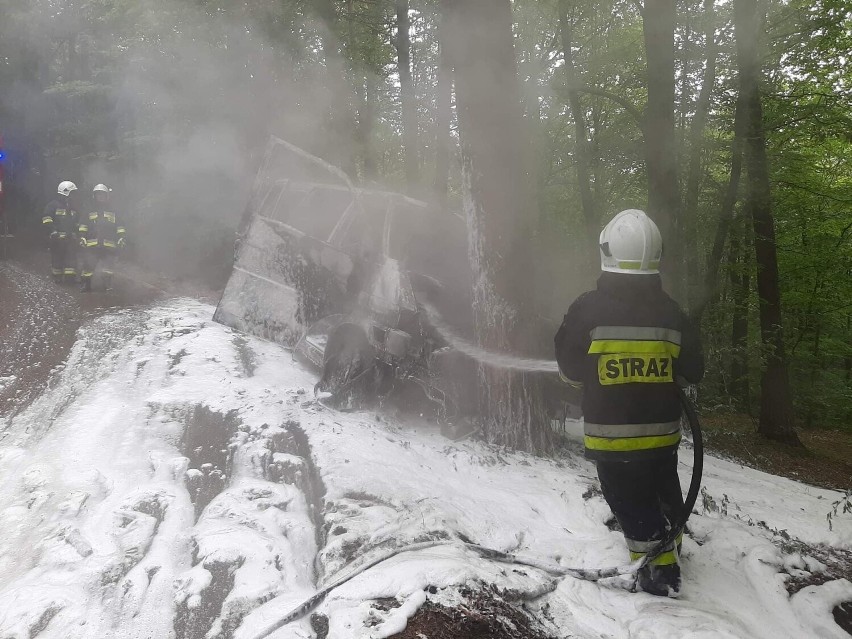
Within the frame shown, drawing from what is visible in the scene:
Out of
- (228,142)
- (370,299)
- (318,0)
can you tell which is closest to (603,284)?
(370,299)

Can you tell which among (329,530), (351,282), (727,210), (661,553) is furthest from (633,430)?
(727,210)

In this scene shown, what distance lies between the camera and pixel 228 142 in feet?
38.2

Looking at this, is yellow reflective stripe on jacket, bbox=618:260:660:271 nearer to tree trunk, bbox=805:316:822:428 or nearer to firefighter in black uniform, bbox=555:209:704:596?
firefighter in black uniform, bbox=555:209:704:596

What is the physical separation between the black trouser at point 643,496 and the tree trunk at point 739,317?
6609 mm

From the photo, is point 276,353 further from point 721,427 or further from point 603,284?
point 721,427

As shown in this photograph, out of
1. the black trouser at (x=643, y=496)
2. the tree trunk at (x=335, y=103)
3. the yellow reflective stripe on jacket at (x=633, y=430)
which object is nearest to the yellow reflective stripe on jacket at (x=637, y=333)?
the yellow reflective stripe on jacket at (x=633, y=430)

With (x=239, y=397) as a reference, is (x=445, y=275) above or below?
above

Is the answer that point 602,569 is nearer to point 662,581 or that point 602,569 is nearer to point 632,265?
point 662,581

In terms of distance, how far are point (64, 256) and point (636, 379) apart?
→ 10459 mm

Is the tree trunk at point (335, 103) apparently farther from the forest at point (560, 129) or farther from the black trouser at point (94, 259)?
the black trouser at point (94, 259)

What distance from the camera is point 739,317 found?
448 inches

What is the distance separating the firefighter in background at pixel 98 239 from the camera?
980 centimetres

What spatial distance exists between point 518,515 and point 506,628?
1200 mm

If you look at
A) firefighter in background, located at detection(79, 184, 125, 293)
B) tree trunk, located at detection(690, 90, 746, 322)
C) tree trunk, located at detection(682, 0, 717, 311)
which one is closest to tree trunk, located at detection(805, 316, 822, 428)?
tree trunk, located at detection(690, 90, 746, 322)
